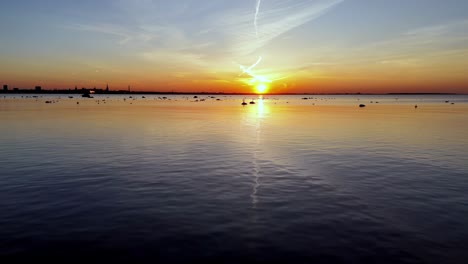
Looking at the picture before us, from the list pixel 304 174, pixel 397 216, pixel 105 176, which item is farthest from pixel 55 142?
pixel 397 216

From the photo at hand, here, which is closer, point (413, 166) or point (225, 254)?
point (225, 254)

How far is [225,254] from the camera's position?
10508 millimetres

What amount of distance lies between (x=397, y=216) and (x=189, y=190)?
9.79m

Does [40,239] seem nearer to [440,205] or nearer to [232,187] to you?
[232,187]

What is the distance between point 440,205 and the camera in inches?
607

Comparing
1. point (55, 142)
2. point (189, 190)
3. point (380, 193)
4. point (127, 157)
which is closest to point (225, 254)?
point (189, 190)

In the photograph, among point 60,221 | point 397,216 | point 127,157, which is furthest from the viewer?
point 127,157

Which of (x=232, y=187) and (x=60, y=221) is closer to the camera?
(x=60, y=221)

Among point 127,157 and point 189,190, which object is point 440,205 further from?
point 127,157

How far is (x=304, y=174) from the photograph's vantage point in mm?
21656

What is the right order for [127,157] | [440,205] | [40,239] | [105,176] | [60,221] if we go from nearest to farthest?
[40,239], [60,221], [440,205], [105,176], [127,157]

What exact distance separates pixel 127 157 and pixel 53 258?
679 inches

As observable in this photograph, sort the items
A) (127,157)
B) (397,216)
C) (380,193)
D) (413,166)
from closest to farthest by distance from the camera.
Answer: (397,216) → (380,193) → (413,166) → (127,157)

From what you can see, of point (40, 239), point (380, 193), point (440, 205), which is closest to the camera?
point (40, 239)
